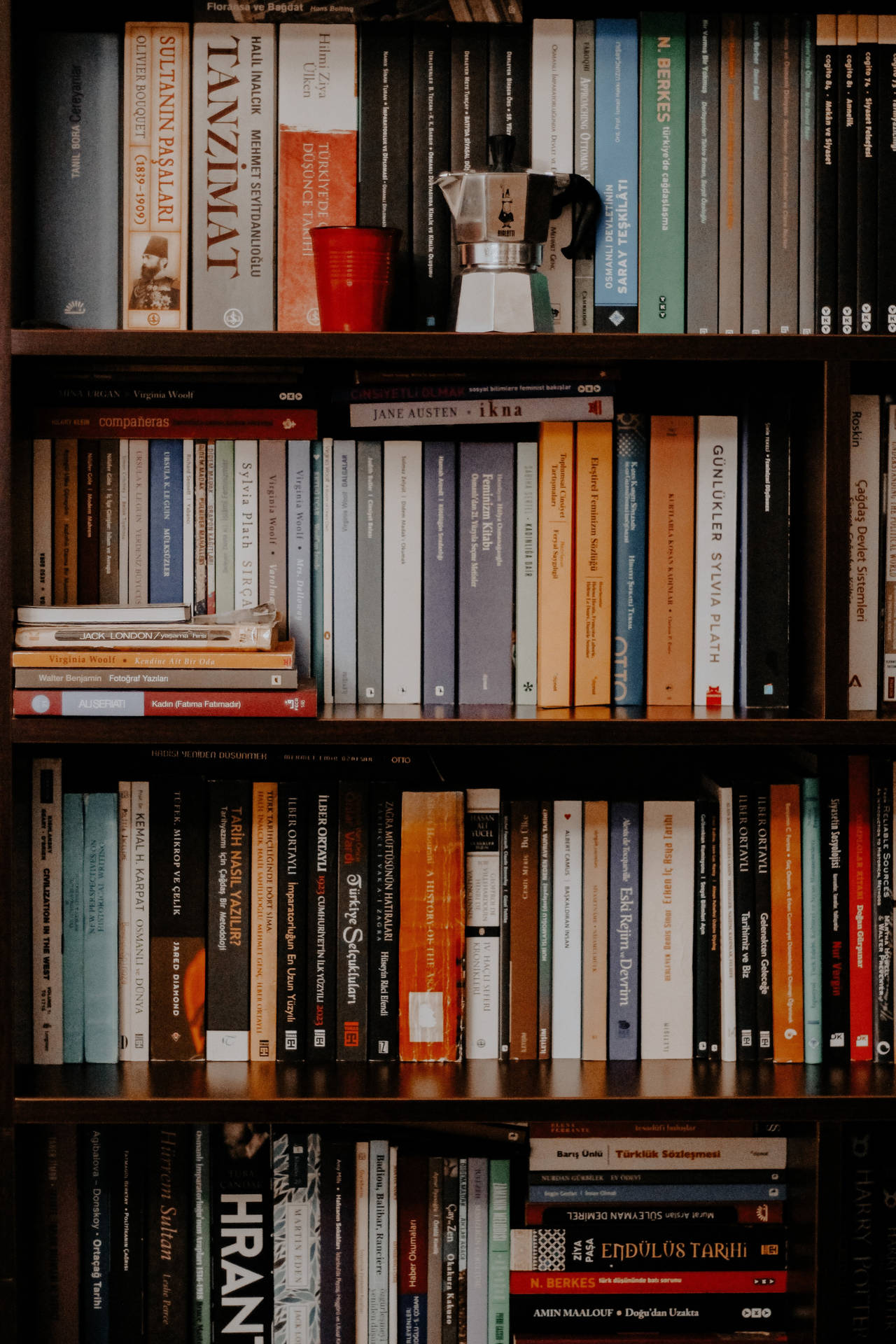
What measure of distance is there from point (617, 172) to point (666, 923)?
2.50 ft

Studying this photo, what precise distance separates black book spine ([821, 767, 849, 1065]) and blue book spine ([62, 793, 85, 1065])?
766 millimetres

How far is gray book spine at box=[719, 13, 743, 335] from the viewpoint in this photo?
3.82 ft

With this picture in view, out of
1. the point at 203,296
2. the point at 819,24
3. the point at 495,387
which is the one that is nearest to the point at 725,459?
the point at 495,387

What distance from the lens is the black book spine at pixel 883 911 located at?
123 cm

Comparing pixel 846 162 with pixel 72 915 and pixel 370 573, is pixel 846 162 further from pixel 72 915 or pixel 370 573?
pixel 72 915

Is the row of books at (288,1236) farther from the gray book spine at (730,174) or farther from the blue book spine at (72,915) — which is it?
the gray book spine at (730,174)

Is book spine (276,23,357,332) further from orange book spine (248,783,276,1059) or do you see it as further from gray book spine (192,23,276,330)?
orange book spine (248,783,276,1059)

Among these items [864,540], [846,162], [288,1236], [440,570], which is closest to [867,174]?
[846,162]

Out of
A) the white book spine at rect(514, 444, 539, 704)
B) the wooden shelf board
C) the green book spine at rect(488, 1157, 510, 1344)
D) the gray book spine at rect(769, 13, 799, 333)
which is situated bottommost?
the green book spine at rect(488, 1157, 510, 1344)

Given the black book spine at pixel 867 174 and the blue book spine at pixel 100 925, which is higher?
the black book spine at pixel 867 174

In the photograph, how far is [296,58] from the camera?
117 centimetres

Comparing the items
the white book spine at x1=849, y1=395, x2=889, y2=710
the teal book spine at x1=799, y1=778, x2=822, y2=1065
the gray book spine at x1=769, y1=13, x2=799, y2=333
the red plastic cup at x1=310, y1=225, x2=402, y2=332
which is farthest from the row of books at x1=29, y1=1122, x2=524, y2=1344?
the gray book spine at x1=769, y1=13, x2=799, y2=333

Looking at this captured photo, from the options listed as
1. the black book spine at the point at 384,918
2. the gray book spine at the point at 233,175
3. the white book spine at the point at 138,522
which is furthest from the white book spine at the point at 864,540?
the white book spine at the point at 138,522

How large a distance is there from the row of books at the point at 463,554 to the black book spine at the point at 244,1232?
0.48 m
